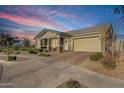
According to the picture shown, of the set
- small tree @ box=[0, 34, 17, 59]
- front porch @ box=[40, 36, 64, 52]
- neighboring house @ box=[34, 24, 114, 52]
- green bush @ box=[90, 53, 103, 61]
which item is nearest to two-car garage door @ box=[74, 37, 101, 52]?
neighboring house @ box=[34, 24, 114, 52]

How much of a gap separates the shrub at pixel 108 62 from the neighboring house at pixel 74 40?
0.36 m

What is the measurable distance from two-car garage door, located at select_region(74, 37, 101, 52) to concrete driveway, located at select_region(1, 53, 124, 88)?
81 centimetres

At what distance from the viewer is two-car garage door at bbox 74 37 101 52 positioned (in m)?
4.95

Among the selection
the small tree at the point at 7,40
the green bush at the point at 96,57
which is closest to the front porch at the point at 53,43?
the small tree at the point at 7,40

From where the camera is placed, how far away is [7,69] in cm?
472

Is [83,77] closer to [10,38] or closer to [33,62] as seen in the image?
[33,62]

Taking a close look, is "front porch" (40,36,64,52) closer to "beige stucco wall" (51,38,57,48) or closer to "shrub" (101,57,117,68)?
"beige stucco wall" (51,38,57,48)

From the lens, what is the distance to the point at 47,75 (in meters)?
4.59

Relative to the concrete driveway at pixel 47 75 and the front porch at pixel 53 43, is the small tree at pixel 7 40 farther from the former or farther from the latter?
the front porch at pixel 53 43

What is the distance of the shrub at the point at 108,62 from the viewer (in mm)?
4645

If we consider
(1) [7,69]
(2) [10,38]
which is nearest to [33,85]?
(1) [7,69]

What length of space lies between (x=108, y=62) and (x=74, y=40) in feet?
5.09
